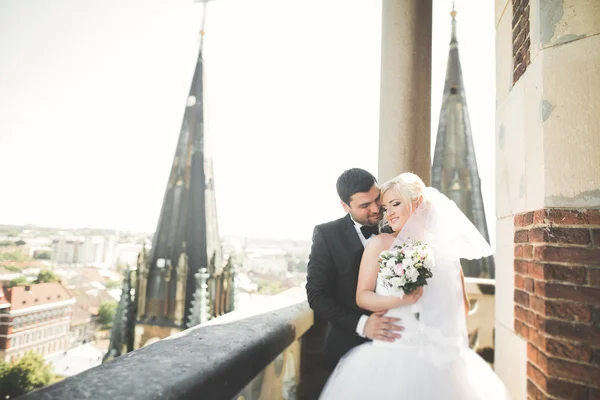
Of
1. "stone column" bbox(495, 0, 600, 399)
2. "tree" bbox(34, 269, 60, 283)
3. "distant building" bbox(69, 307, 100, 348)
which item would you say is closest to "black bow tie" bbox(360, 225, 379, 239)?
"stone column" bbox(495, 0, 600, 399)

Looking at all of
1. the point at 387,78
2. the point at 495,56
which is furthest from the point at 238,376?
the point at 387,78

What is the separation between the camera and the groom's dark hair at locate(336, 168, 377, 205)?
201 centimetres

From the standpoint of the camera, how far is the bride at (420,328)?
1685 millimetres

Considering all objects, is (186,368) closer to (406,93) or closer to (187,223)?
(406,93)

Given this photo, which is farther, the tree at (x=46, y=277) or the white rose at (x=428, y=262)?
the tree at (x=46, y=277)

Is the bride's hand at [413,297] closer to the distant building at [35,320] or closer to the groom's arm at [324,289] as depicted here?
the groom's arm at [324,289]

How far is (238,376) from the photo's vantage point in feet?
4.77

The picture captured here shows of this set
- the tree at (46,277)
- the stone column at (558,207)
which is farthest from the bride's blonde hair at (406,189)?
the tree at (46,277)

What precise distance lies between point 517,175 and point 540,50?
0.68m

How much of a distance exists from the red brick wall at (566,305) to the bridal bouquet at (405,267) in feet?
1.83

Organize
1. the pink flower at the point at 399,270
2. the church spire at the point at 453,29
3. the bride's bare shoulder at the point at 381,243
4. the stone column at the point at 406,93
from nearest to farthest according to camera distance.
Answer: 1. the pink flower at the point at 399,270
2. the bride's bare shoulder at the point at 381,243
3. the stone column at the point at 406,93
4. the church spire at the point at 453,29

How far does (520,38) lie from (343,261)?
5.54 feet

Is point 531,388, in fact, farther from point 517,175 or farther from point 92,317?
point 92,317

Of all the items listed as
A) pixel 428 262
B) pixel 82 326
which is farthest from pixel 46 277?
pixel 428 262
